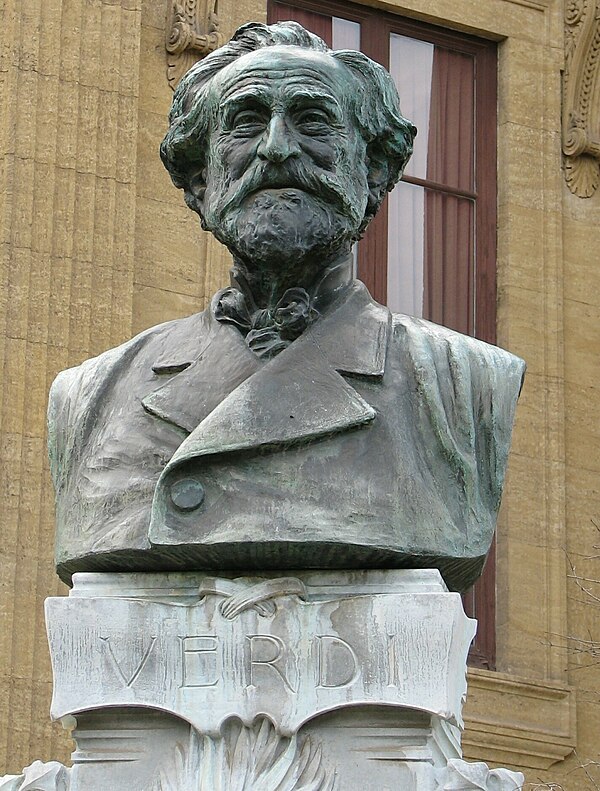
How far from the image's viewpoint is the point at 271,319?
594 cm

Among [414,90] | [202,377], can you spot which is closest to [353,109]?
[202,377]

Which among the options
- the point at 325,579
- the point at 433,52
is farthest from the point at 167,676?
the point at 433,52

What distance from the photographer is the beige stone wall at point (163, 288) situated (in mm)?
14594

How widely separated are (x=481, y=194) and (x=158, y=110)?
269cm

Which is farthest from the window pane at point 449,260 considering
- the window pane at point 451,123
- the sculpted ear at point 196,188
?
the sculpted ear at point 196,188

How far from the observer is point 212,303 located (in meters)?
6.09

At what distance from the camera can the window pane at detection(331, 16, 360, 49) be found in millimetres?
17422

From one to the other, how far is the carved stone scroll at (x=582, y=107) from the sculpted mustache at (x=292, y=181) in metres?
12.5

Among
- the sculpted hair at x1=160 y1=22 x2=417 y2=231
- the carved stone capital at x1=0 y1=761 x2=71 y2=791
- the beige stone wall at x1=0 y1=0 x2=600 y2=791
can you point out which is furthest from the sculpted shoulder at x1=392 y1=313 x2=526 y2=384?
the beige stone wall at x1=0 y1=0 x2=600 y2=791

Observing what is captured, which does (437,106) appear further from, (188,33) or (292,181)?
(292,181)

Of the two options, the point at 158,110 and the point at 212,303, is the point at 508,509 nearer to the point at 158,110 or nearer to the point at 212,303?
the point at 158,110

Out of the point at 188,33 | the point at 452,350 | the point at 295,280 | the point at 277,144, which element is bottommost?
the point at 452,350

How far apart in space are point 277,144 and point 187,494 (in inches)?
30.4

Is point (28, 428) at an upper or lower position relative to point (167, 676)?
upper
